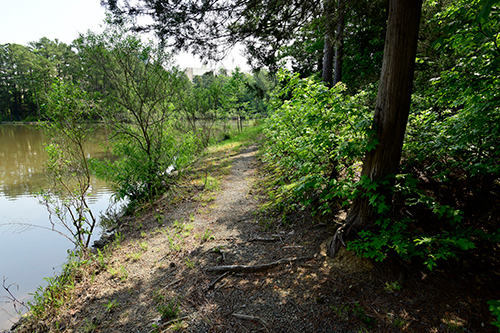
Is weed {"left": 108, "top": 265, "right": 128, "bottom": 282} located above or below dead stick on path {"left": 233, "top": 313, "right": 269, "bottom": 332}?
below

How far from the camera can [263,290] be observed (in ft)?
9.53

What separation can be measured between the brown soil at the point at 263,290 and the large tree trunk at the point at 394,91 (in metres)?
0.80

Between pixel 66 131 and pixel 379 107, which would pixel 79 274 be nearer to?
pixel 66 131

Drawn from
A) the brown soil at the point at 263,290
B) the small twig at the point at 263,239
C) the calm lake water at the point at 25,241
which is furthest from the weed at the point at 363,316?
the calm lake water at the point at 25,241

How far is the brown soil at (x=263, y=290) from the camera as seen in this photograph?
227 cm

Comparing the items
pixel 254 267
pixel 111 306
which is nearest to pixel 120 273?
pixel 111 306

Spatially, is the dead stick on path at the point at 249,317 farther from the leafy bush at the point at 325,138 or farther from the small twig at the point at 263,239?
the leafy bush at the point at 325,138

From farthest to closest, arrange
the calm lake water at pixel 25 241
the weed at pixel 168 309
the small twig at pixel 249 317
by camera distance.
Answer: the calm lake water at pixel 25 241 → the weed at pixel 168 309 → the small twig at pixel 249 317

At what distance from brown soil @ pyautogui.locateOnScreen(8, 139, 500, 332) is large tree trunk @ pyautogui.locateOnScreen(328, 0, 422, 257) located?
800 millimetres

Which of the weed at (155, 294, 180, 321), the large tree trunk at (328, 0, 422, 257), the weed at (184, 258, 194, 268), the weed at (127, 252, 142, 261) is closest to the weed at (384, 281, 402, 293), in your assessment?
the large tree trunk at (328, 0, 422, 257)

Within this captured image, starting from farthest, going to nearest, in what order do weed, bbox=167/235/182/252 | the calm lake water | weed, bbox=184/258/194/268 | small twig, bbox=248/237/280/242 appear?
the calm lake water < weed, bbox=167/235/182/252 < small twig, bbox=248/237/280/242 < weed, bbox=184/258/194/268

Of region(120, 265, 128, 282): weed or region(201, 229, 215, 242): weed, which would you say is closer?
region(120, 265, 128, 282): weed

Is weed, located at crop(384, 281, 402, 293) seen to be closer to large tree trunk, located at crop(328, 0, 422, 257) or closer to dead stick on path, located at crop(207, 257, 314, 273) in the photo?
large tree trunk, located at crop(328, 0, 422, 257)

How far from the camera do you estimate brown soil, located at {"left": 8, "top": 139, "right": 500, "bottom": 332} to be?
7.45 ft
